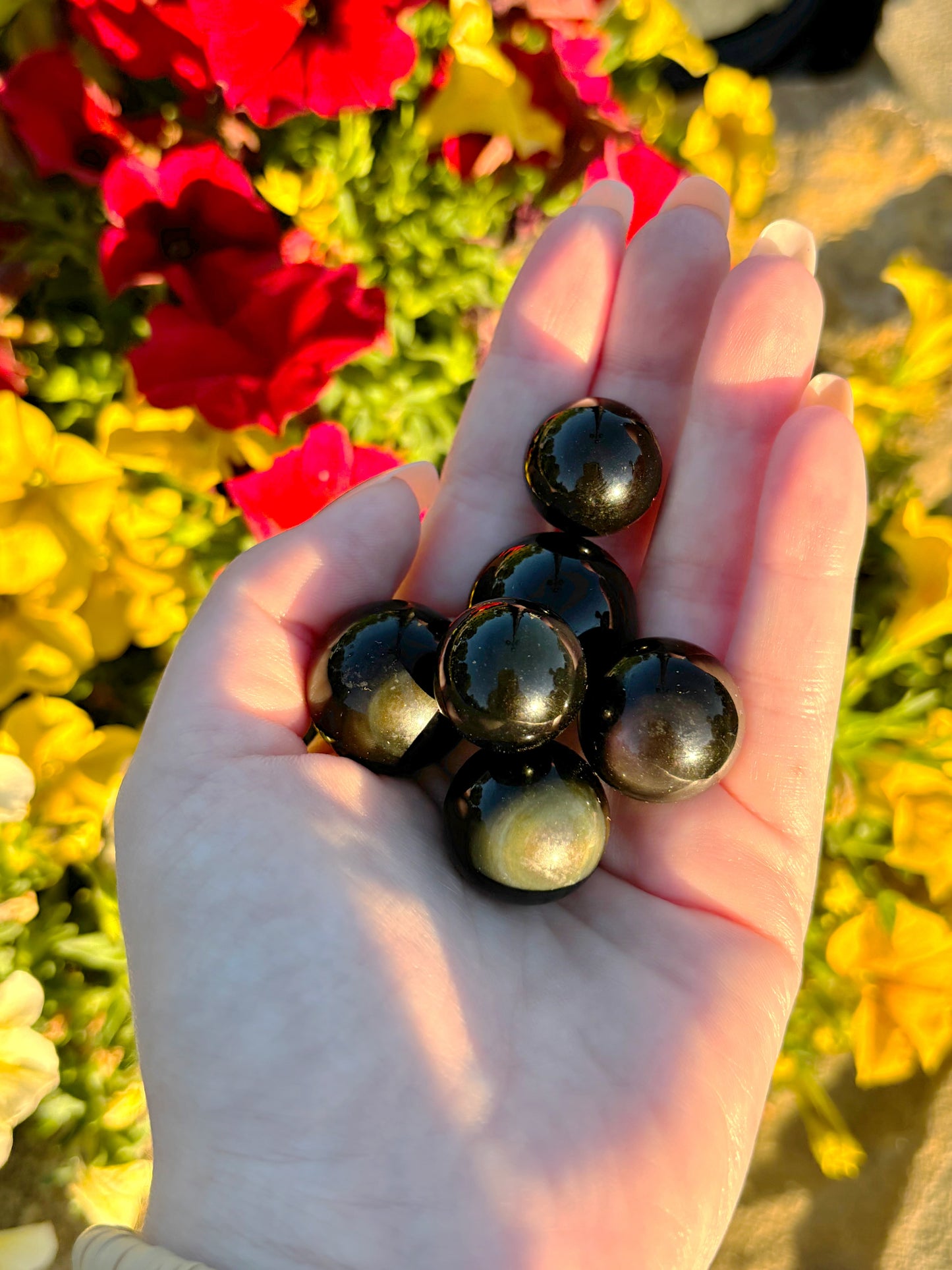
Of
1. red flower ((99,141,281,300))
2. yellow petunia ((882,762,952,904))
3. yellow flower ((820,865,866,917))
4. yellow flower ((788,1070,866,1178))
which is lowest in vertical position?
yellow flower ((788,1070,866,1178))

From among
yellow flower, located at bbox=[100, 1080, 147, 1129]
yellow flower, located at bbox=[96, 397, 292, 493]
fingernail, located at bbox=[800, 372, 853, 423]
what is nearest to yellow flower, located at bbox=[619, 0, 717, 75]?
fingernail, located at bbox=[800, 372, 853, 423]

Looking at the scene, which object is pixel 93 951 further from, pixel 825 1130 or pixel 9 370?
pixel 825 1130

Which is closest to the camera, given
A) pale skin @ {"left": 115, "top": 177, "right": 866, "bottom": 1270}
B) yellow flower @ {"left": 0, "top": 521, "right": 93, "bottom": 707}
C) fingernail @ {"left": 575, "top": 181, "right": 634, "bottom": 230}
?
pale skin @ {"left": 115, "top": 177, "right": 866, "bottom": 1270}

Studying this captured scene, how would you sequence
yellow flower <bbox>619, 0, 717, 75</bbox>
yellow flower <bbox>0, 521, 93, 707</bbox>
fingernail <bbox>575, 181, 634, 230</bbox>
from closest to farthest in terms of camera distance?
yellow flower <bbox>0, 521, 93, 707</bbox> < fingernail <bbox>575, 181, 634, 230</bbox> < yellow flower <bbox>619, 0, 717, 75</bbox>

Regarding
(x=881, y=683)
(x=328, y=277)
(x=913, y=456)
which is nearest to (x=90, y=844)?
(x=328, y=277)

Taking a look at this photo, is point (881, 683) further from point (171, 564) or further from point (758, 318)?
point (171, 564)

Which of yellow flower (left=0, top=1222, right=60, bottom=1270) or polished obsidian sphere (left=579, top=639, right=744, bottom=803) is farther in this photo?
yellow flower (left=0, top=1222, right=60, bottom=1270)

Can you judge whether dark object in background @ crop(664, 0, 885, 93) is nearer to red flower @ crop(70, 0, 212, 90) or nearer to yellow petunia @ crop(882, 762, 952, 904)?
red flower @ crop(70, 0, 212, 90)

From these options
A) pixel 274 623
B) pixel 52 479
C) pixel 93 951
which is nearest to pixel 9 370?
pixel 52 479
